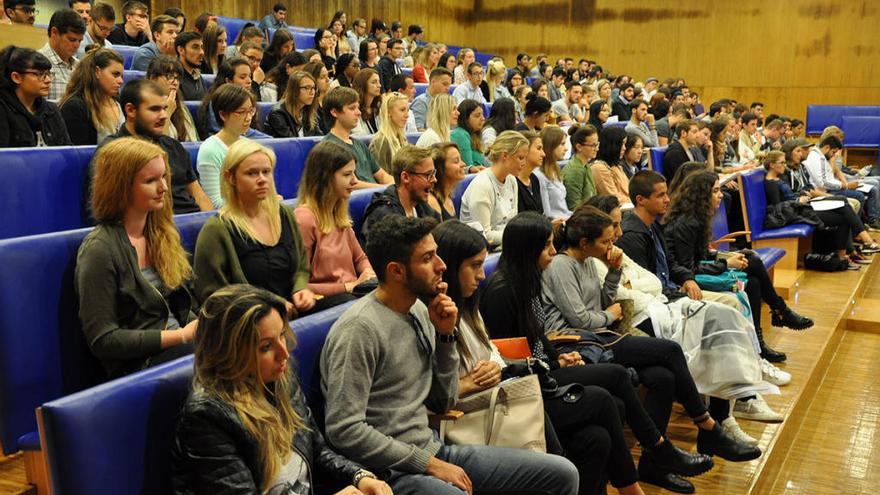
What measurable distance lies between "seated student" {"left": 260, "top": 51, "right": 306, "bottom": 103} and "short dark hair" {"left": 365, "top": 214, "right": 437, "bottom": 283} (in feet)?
6.85

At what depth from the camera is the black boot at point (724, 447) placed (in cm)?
180

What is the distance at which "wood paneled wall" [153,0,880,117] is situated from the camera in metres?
7.30

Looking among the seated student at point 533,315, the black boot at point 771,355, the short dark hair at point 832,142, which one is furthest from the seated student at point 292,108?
the short dark hair at point 832,142

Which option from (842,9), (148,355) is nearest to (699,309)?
(148,355)

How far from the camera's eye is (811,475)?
1942 mm

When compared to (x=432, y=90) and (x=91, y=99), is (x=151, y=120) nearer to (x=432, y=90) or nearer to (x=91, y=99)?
(x=91, y=99)

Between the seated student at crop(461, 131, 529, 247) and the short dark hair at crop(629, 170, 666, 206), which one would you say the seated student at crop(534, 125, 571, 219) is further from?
the short dark hair at crop(629, 170, 666, 206)

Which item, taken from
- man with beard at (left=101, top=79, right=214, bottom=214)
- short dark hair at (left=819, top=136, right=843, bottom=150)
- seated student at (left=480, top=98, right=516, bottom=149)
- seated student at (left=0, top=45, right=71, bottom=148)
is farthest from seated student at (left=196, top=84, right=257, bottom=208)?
short dark hair at (left=819, top=136, right=843, bottom=150)

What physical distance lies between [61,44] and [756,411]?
212 centimetres

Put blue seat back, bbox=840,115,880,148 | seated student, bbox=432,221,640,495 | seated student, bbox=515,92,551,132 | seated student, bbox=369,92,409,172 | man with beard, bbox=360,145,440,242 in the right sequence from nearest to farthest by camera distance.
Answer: seated student, bbox=432,221,640,495 → man with beard, bbox=360,145,440,242 → seated student, bbox=369,92,409,172 → seated student, bbox=515,92,551,132 → blue seat back, bbox=840,115,880,148

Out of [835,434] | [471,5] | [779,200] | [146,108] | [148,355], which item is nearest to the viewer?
[148,355]

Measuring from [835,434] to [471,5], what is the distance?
747 cm

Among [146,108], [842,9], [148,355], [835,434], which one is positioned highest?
[842,9]

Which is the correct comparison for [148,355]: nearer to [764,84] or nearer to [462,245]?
[462,245]
